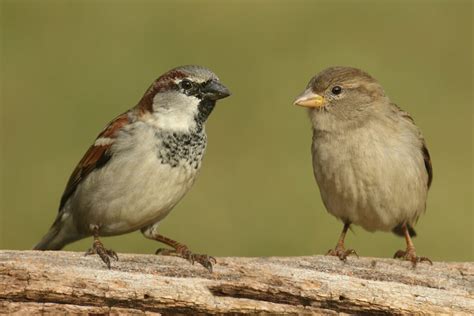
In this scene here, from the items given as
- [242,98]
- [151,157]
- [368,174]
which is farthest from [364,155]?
[242,98]

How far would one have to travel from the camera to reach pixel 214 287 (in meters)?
4.67

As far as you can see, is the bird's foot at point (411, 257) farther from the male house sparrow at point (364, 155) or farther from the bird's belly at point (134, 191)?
the bird's belly at point (134, 191)

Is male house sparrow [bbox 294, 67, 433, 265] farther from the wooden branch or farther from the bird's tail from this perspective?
the bird's tail

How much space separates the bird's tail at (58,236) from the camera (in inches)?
232

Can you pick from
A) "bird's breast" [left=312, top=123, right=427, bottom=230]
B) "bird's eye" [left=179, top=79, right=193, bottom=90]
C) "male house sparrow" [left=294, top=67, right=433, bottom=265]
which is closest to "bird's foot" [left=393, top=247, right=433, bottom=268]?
"male house sparrow" [left=294, top=67, right=433, bottom=265]

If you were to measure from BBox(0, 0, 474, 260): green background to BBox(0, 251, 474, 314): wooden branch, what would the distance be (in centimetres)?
250

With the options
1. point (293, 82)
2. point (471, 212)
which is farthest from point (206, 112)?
point (293, 82)

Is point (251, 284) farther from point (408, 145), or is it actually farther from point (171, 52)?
point (171, 52)

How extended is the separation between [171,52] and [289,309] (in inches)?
273

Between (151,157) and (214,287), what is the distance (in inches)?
37.2

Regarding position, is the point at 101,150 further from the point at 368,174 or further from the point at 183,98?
the point at 368,174

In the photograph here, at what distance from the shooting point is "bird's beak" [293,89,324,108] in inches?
225

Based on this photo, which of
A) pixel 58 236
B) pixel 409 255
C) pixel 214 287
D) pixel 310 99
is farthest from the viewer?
pixel 58 236

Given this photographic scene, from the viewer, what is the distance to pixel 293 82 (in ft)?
A: 35.9
